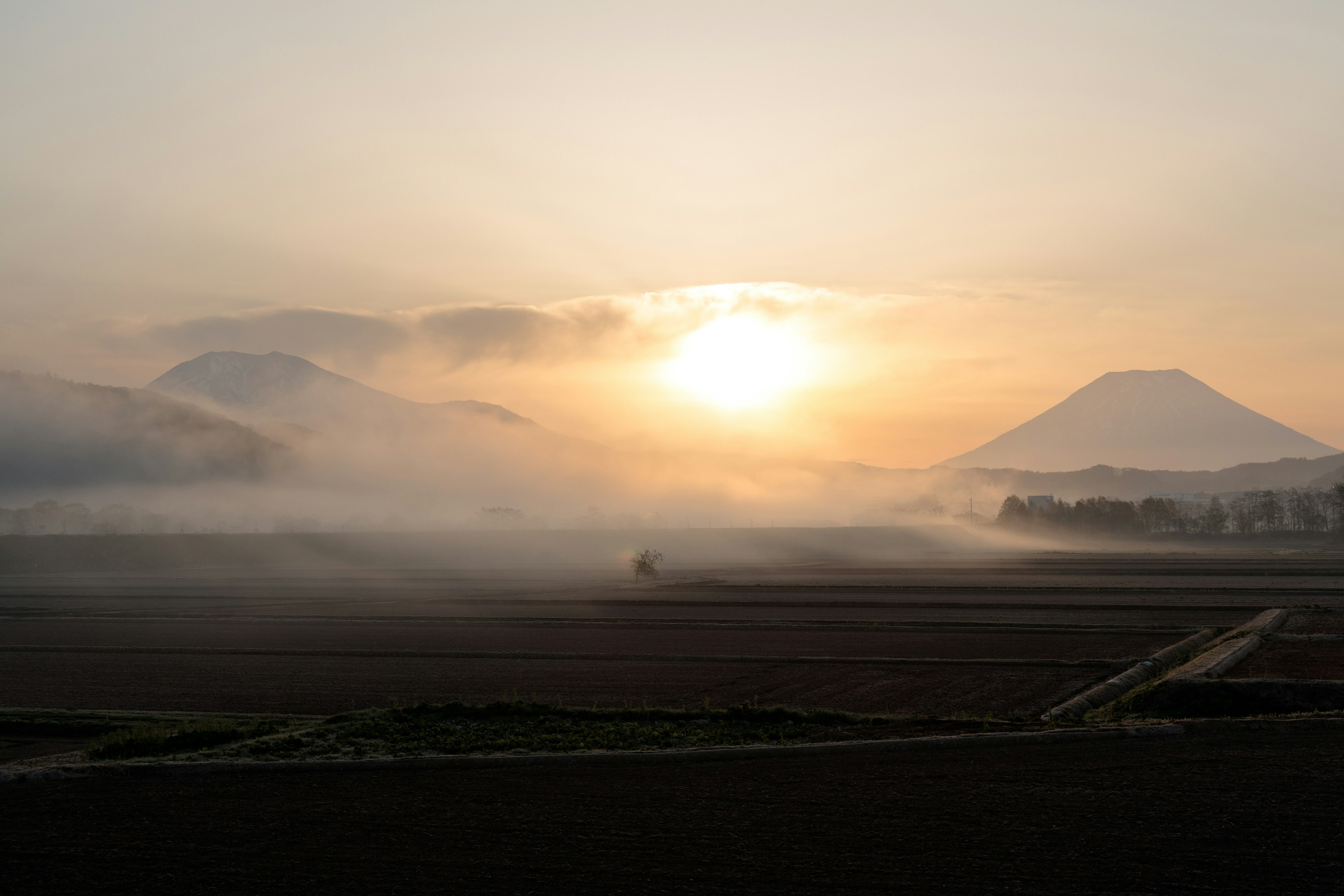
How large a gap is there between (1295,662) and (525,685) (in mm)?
26239

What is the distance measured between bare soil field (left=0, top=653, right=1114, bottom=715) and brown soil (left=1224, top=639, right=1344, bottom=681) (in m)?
4.73

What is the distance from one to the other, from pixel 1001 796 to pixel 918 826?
2.11 m

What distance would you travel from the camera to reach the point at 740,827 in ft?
44.3

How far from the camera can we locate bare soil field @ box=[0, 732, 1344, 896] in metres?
11.5

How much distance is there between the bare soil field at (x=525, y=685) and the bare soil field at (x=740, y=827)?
884cm

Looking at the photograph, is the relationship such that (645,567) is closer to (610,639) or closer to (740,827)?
(610,639)

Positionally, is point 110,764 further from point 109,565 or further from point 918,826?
point 109,565

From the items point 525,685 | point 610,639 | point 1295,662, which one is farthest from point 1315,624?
point 525,685

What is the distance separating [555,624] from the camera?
5394 centimetres

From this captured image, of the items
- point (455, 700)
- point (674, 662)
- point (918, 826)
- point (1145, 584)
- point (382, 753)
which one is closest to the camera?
point (918, 826)

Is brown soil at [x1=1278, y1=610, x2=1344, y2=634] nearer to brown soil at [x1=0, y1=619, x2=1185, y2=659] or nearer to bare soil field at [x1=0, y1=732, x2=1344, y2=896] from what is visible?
brown soil at [x1=0, y1=619, x2=1185, y2=659]

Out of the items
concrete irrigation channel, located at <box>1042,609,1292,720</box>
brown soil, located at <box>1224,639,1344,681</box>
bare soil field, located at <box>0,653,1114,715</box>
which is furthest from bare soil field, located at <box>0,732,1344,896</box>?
brown soil, located at <box>1224,639,1344,681</box>

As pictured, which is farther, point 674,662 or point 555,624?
point 555,624

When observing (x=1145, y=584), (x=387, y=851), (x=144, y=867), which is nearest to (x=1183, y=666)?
(x=387, y=851)
